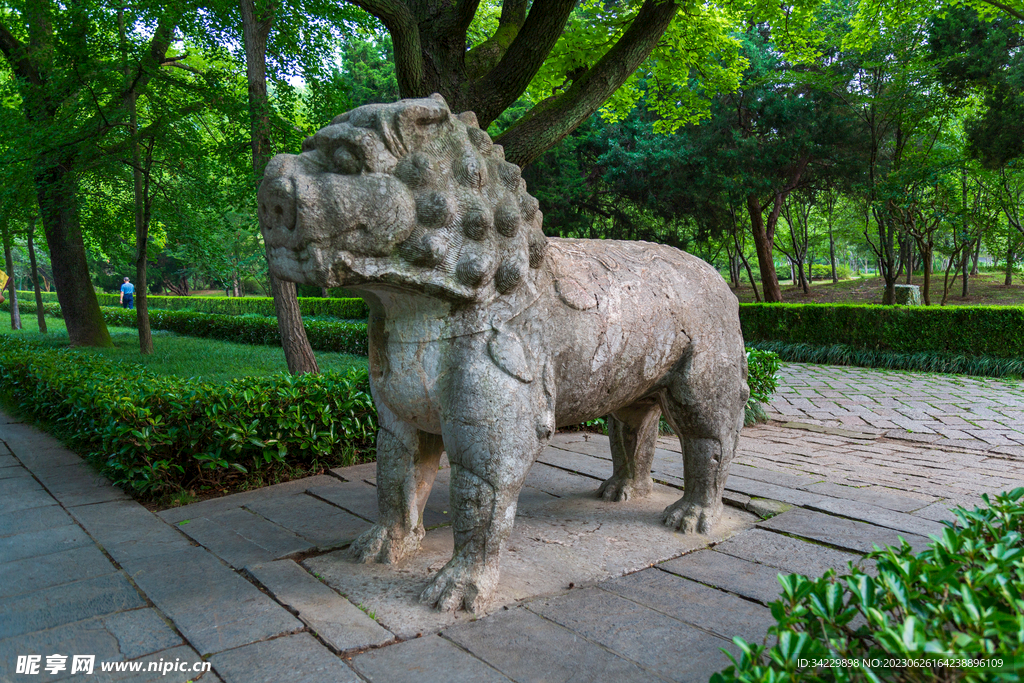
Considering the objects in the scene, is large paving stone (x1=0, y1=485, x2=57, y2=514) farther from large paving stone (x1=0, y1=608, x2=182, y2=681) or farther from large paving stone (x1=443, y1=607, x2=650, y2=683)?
large paving stone (x1=443, y1=607, x2=650, y2=683)

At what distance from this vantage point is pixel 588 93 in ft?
20.9

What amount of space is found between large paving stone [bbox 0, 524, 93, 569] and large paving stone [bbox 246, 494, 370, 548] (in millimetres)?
841

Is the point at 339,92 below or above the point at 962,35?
below

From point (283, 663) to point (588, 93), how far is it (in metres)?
5.66

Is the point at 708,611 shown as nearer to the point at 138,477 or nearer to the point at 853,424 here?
the point at 138,477

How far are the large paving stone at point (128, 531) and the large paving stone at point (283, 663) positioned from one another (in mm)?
1170

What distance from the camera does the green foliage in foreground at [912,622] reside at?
1.24 meters

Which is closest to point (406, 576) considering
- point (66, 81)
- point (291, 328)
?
point (291, 328)

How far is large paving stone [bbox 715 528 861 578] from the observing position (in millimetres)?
2848

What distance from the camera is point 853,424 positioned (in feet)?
23.0

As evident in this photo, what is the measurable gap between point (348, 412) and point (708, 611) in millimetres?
3212

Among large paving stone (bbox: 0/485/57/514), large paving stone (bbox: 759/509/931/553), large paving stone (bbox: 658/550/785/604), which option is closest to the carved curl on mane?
large paving stone (bbox: 658/550/785/604)

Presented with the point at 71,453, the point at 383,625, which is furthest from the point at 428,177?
the point at 71,453
